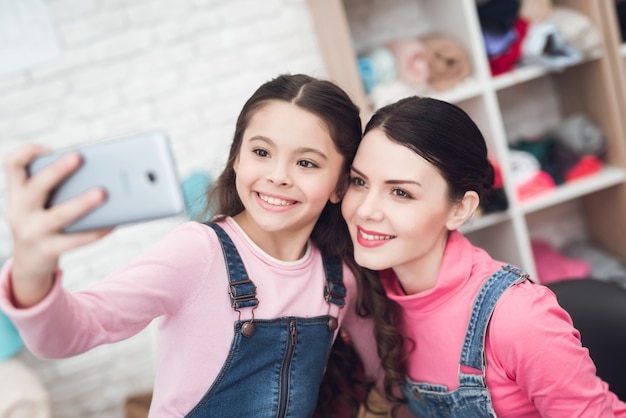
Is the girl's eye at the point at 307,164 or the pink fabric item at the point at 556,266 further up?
the girl's eye at the point at 307,164

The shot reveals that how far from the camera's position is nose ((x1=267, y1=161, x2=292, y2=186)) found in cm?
108

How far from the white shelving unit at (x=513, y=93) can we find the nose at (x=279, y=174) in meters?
1.08

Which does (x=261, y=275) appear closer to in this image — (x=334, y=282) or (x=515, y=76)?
(x=334, y=282)

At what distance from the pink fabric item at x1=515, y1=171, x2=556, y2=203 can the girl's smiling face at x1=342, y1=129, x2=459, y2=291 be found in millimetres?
1313

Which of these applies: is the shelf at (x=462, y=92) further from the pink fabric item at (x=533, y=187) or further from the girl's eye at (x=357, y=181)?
the girl's eye at (x=357, y=181)

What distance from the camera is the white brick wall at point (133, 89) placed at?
2229mm

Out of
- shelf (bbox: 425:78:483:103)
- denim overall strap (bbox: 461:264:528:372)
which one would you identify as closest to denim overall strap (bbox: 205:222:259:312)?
denim overall strap (bbox: 461:264:528:372)

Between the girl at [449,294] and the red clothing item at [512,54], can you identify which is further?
the red clothing item at [512,54]

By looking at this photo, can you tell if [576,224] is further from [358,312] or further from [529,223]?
[358,312]

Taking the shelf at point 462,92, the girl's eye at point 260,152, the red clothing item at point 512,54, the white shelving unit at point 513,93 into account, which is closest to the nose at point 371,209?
the girl's eye at point 260,152

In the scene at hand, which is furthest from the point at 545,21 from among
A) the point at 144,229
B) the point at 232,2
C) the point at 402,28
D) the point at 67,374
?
the point at 67,374

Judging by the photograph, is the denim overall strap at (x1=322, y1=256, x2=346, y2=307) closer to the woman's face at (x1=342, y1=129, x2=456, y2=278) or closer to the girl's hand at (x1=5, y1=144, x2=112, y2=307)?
the woman's face at (x1=342, y1=129, x2=456, y2=278)

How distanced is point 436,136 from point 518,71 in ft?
4.58

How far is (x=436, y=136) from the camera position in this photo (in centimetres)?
109
